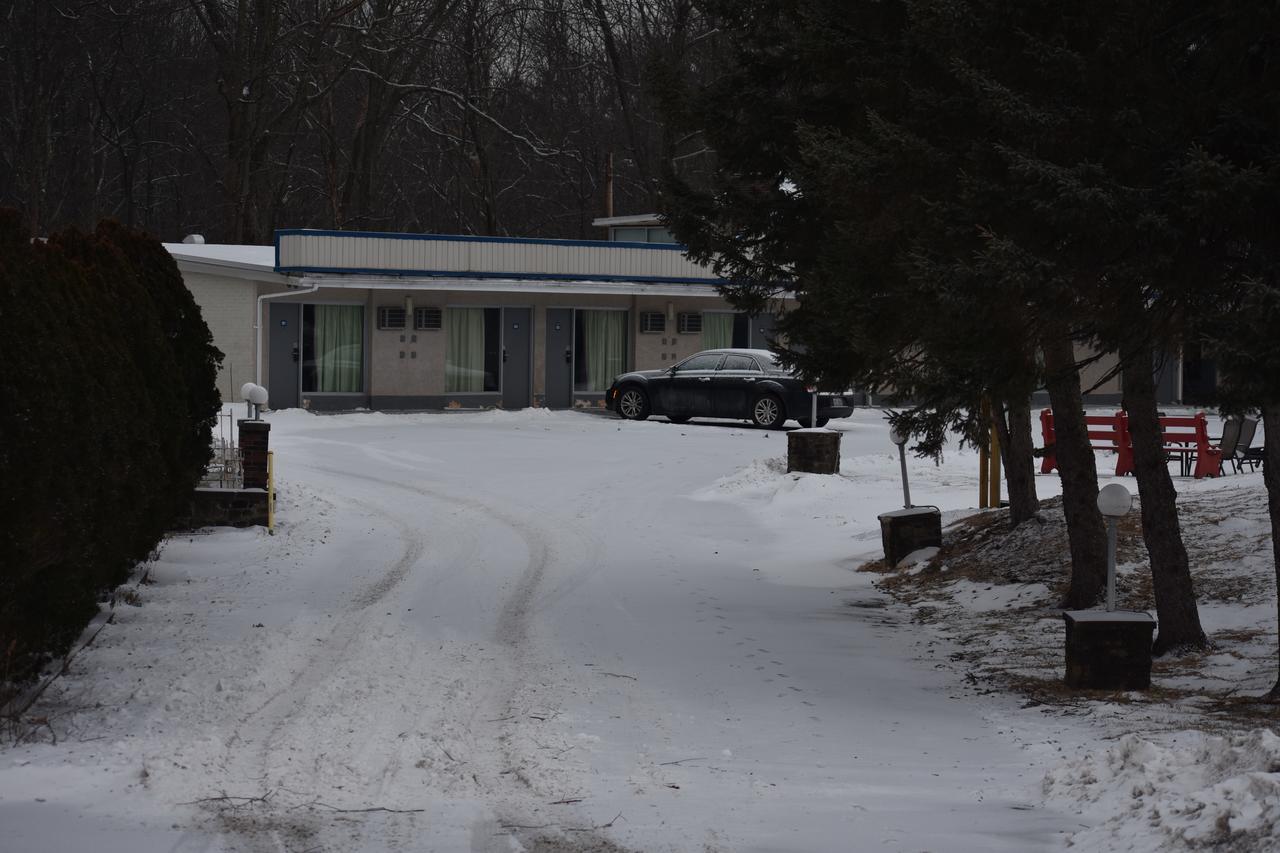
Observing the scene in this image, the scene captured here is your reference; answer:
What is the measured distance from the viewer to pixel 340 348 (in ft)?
98.0

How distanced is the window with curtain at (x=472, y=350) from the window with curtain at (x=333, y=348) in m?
1.84

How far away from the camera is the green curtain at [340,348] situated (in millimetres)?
29656

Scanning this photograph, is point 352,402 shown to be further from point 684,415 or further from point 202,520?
point 202,520

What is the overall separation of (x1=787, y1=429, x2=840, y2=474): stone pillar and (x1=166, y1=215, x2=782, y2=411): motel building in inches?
483

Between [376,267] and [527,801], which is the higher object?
[376,267]

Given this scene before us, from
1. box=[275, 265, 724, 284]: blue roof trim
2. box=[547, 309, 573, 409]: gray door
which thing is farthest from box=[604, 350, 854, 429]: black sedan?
box=[275, 265, 724, 284]: blue roof trim

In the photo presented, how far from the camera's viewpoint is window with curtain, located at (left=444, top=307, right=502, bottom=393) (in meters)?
30.9

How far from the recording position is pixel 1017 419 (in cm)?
1343

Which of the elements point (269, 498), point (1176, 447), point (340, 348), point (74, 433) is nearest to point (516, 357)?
point (340, 348)

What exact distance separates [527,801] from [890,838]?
5.03 feet

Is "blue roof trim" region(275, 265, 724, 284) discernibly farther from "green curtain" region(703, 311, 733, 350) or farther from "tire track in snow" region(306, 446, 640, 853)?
"tire track in snow" region(306, 446, 640, 853)

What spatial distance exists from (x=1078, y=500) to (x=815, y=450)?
26.5 feet

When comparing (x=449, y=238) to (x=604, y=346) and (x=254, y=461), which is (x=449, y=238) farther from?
(x=254, y=461)

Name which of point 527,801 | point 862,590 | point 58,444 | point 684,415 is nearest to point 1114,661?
point 527,801
